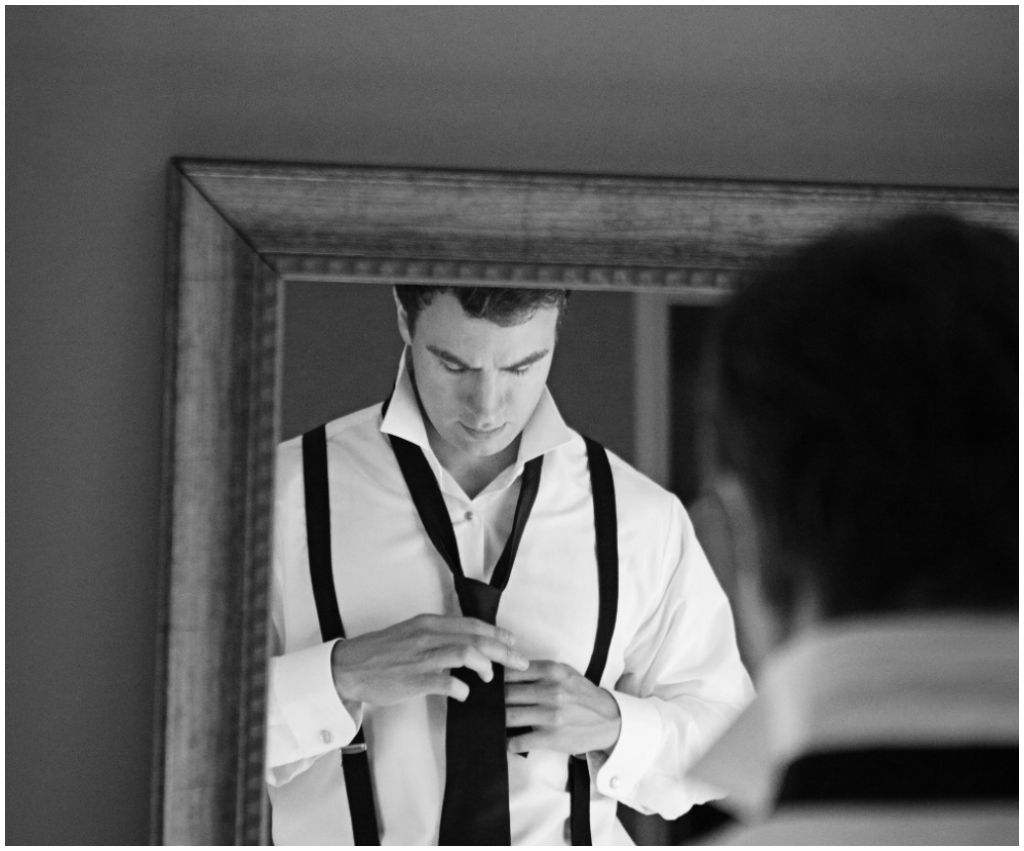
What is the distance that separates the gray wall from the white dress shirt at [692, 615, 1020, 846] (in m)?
1.20

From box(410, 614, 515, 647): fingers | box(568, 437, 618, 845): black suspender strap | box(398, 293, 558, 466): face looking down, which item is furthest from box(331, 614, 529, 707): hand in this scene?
box(398, 293, 558, 466): face looking down

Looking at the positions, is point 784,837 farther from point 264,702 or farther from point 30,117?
point 30,117

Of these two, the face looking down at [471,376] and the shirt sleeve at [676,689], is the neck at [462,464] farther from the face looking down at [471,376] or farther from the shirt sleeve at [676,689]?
the shirt sleeve at [676,689]

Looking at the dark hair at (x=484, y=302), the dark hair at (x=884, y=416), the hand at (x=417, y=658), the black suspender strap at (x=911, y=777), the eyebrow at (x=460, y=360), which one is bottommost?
the hand at (x=417, y=658)

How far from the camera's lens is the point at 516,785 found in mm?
1514

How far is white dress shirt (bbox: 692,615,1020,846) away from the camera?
0.52 metres

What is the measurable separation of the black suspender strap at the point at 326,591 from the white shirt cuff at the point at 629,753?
0.29m

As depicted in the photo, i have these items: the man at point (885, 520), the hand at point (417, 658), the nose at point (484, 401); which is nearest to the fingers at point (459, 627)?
the hand at point (417, 658)

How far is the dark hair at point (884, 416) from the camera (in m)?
0.56

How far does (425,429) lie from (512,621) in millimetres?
270

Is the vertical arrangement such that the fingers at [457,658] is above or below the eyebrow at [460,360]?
below

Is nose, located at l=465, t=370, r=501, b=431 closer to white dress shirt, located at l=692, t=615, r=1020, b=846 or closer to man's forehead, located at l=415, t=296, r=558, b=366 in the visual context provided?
man's forehead, located at l=415, t=296, r=558, b=366

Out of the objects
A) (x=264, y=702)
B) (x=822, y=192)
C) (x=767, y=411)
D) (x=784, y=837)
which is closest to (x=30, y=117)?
(x=264, y=702)

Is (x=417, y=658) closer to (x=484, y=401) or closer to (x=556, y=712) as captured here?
(x=556, y=712)
